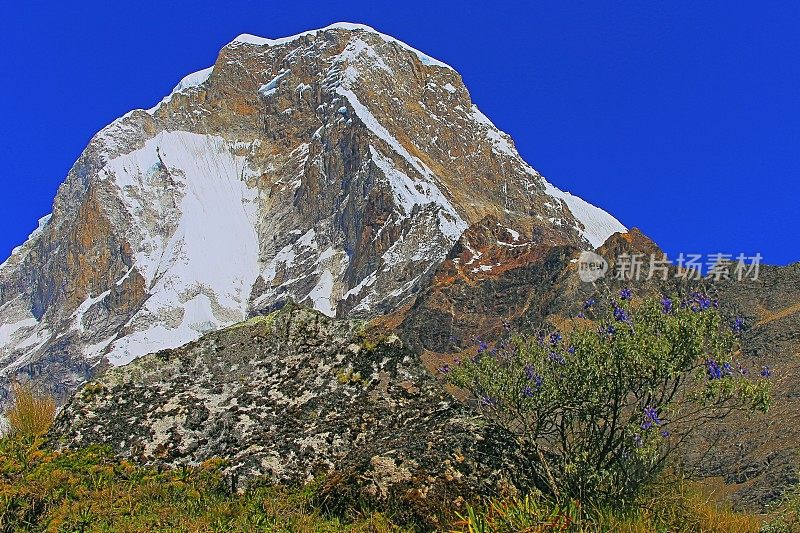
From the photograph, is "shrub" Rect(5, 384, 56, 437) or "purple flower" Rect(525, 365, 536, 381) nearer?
"purple flower" Rect(525, 365, 536, 381)

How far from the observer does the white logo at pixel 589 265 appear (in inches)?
3968

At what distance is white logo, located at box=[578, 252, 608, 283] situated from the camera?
3968 inches

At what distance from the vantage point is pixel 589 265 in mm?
108188

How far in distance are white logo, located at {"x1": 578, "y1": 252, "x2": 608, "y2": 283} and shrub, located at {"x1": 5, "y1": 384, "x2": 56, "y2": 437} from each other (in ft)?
293

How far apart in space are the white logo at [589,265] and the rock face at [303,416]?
293 feet

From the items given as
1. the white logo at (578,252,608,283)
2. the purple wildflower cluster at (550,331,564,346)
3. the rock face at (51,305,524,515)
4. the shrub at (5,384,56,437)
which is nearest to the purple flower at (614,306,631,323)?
the purple wildflower cluster at (550,331,564,346)

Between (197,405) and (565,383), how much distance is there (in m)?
4.51

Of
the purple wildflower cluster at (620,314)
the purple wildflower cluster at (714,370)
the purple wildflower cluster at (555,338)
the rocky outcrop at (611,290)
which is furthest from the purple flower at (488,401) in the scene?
the rocky outcrop at (611,290)

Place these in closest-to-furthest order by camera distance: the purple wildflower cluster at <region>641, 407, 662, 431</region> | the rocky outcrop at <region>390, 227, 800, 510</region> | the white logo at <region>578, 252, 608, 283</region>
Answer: the purple wildflower cluster at <region>641, 407, 662, 431</region> → the rocky outcrop at <region>390, 227, 800, 510</region> → the white logo at <region>578, 252, 608, 283</region>

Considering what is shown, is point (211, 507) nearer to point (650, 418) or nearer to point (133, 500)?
point (133, 500)

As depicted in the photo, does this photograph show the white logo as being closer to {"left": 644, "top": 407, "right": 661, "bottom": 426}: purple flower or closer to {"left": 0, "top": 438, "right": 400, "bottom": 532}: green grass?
{"left": 0, "top": 438, "right": 400, "bottom": 532}: green grass

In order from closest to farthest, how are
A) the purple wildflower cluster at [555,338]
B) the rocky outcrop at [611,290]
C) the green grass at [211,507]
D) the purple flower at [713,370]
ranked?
the green grass at [211,507] → the purple flower at [713,370] → the purple wildflower cluster at [555,338] → the rocky outcrop at [611,290]

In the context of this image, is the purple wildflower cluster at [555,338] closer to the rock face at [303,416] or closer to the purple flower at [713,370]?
the rock face at [303,416]

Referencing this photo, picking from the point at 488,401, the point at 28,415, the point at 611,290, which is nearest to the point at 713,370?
the point at 488,401
